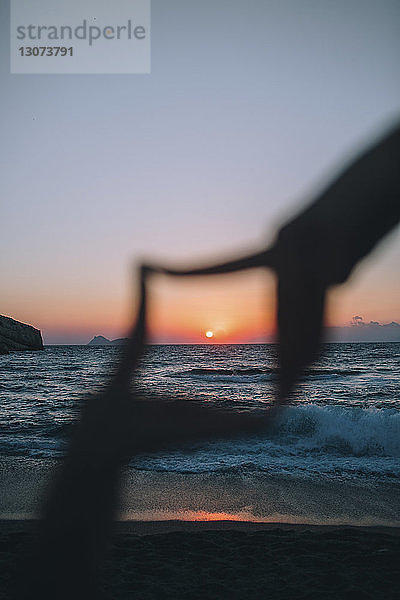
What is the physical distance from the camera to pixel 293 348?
1077mm

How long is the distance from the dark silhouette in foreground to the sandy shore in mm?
3526

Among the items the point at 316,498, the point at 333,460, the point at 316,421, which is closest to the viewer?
the point at 316,498

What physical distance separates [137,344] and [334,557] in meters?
5.19

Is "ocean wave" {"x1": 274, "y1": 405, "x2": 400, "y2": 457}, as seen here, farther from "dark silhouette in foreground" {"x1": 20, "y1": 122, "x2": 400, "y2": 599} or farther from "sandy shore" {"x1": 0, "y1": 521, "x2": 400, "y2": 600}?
"dark silhouette in foreground" {"x1": 20, "y1": 122, "x2": 400, "y2": 599}

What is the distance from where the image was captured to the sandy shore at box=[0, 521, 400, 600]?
4.58 metres

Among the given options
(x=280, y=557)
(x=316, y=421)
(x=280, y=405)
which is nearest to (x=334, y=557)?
(x=280, y=557)

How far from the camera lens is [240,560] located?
5.26m

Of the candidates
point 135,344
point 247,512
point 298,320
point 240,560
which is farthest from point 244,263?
point 247,512

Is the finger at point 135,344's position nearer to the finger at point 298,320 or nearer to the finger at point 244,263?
the finger at point 244,263

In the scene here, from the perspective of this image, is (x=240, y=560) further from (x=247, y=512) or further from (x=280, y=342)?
(x=280, y=342)

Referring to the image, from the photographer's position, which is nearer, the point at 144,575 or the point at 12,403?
the point at 144,575

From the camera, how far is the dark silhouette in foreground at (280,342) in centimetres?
98

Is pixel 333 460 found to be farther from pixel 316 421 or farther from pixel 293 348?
pixel 293 348

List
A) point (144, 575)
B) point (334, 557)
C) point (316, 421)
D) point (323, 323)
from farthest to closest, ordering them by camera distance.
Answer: point (316, 421) < point (334, 557) < point (144, 575) < point (323, 323)
